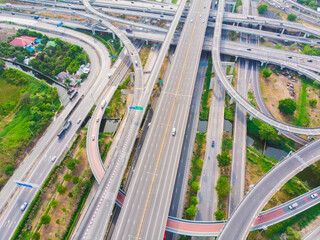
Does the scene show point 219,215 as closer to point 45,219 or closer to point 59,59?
point 45,219

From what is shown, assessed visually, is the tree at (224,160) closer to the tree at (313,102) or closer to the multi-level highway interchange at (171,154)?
the multi-level highway interchange at (171,154)

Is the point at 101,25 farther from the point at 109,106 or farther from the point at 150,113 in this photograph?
the point at 150,113

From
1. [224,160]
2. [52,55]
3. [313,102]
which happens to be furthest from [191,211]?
[52,55]

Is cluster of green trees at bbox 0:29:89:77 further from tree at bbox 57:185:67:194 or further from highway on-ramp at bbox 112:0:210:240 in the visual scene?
tree at bbox 57:185:67:194

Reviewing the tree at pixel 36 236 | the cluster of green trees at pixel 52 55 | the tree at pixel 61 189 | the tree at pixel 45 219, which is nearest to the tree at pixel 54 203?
the tree at pixel 61 189

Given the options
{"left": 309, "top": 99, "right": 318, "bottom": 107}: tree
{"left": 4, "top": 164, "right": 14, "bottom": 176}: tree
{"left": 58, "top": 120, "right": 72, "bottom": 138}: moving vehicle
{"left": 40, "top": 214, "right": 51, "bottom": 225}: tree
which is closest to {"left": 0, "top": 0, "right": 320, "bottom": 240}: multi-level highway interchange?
{"left": 58, "top": 120, "right": 72, "bottom": 138}: moving vehicle

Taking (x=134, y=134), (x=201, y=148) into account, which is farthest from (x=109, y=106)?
(x=201, y=148)
